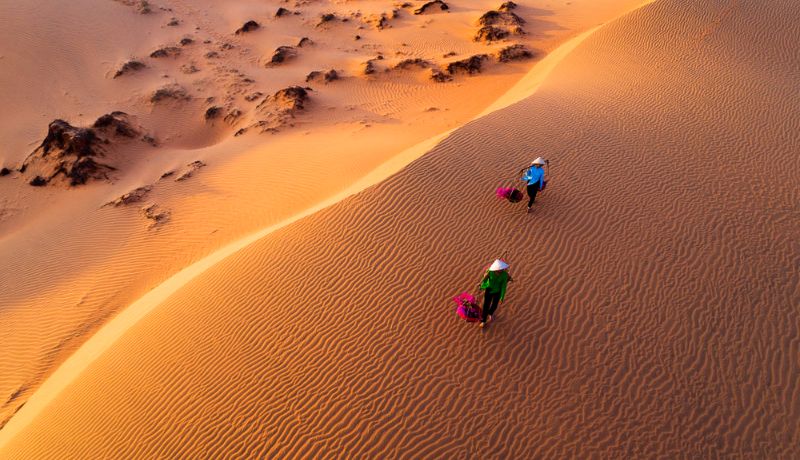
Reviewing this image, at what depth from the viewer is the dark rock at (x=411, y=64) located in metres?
18.3

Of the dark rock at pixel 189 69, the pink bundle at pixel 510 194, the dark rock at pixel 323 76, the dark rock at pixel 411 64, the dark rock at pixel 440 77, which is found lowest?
the dark rock at pixel 189 69

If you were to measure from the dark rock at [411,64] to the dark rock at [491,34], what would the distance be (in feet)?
12.2

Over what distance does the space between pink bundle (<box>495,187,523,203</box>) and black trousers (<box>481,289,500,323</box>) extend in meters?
2.83

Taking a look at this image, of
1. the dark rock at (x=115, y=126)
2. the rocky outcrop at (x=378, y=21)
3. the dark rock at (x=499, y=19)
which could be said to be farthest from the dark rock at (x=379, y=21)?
the dark rock at (x=115, y=126)

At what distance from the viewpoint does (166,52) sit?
20.3m

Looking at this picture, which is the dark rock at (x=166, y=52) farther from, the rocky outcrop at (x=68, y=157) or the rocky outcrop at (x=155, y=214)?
the rocky outcrop at (x=155, y=214)

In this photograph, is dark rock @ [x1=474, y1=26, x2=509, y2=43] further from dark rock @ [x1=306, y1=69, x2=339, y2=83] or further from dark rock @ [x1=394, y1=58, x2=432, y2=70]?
dark rock @ [x1=306, y1=69, x2=339, y2=83]

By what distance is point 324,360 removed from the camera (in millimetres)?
5727

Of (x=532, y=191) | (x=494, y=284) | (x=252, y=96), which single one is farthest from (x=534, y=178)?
(x=252, y=96)

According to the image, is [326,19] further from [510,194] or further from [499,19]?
[510,194]

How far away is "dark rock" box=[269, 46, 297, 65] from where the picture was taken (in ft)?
65.2

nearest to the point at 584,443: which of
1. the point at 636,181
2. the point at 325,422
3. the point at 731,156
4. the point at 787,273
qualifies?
the point at 325,422

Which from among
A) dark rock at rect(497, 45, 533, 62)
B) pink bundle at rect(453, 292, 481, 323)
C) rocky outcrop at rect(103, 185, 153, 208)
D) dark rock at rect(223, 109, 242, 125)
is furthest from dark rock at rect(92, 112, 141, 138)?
dark rock at rect(497, 45, 533, 62)

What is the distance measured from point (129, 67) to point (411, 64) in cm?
1223
